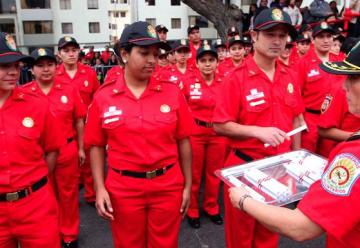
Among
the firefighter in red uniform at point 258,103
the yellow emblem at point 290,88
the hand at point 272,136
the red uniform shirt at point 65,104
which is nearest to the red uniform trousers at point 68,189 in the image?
the red uniform shirt at point 65,104

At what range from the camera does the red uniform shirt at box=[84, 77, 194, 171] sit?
2.54 m

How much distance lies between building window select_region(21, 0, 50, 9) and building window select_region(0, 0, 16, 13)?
1.79 m

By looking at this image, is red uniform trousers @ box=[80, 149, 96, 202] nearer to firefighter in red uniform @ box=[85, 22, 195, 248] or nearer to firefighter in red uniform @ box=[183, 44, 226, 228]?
firefighter in red uniform @ box=[183, 44, 226, 228]

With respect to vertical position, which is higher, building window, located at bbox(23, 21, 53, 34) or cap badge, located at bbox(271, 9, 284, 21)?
building window, located at bbox(23, 21, 53, 34)

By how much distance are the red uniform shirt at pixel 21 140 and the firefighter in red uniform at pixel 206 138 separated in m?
2.31

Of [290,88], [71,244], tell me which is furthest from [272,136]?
[71,244]

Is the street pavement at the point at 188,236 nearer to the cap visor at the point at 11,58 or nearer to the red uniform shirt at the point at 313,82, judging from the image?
the red uniform shirt at the point at 313,82

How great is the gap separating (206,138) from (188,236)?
1.21 meters

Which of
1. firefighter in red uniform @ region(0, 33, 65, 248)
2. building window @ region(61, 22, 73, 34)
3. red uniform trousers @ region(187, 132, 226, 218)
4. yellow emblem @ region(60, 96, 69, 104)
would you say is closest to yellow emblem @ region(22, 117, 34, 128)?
firefighter in red uniform @ region(0, 33, 65, 248)

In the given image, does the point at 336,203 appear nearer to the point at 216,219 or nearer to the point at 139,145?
the point at 139,145

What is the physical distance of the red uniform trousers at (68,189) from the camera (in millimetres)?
3932

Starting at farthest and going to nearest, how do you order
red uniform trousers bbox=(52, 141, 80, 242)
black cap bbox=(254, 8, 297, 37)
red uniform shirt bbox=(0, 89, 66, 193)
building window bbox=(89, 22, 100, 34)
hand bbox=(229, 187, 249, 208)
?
1. building window bbox=(89, 22, 100, 34)
2. red uniform trousers bbox=(52, 141, 80, 242)
3. black cap bbox=(254, 8, 297, 37)
4. red uniform shirt bbox=(0, 89, 66, 193)
5. hand bbox=(229, 187, 249, 208)

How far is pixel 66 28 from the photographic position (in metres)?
39.1

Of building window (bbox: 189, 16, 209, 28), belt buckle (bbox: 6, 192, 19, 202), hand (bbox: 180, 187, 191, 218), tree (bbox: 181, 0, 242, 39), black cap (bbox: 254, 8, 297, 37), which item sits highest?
building window (bbox: 189, 16, 209, 28)
